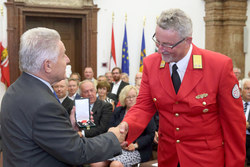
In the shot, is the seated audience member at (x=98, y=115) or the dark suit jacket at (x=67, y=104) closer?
the seated audience member at (x=98, y=115)

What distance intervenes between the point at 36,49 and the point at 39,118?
358 mm

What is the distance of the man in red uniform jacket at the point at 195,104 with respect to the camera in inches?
84.4

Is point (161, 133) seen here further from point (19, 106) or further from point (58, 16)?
point (58, 16)

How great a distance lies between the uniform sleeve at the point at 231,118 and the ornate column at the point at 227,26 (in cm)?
857

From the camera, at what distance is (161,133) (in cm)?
240

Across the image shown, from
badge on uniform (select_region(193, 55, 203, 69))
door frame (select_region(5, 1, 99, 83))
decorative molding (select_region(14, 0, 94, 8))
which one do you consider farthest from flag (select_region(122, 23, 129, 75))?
badge on uniform (select_region(193, 55, 203, 69))

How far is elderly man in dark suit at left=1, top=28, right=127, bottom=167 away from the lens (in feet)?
5.60

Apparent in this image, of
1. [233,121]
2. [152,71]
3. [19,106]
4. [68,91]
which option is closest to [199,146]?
[233,121]

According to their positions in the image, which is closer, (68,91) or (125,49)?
(68,91)

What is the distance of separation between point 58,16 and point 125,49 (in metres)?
2.03

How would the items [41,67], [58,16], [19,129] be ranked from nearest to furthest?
[19,129]
[41,67]
[58,16]

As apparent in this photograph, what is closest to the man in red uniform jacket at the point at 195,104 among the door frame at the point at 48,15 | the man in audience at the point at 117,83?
the man in audience at the point at 117,83

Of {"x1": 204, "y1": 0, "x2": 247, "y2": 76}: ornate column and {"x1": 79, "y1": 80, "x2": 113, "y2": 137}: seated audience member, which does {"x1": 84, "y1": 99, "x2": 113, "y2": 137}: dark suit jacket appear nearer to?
{"x1": 79, "y1": 80, "x2": 113, "y2": 137}: seated audience member

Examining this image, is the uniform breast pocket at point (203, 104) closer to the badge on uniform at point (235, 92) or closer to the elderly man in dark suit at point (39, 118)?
the badge on uniform at point (235, 92)
